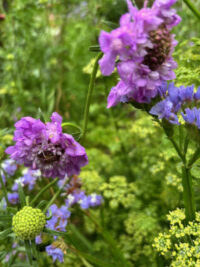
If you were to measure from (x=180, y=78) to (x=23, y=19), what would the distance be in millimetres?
1255

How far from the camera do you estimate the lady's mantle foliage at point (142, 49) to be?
562mm

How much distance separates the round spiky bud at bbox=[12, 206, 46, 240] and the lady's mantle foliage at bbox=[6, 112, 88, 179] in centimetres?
11

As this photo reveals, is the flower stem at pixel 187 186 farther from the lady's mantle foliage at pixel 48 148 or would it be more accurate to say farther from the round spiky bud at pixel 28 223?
the round spiky bud at pixel 28 223

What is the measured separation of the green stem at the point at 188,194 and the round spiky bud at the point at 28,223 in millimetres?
344

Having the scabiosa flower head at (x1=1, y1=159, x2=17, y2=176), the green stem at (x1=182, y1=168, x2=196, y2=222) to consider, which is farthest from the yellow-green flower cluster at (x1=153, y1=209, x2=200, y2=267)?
the scabiosa flower head at (x1=1, y1=159, x2=17, y2=176)

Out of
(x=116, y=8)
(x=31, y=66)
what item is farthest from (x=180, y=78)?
(x=31, y=66)

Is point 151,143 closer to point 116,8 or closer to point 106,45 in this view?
point 116,8

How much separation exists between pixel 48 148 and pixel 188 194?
34 cm

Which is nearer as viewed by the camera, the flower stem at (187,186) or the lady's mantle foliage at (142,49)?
the lady's mantle foliage at (142,49)

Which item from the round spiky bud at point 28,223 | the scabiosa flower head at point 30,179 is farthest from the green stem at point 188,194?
the scabiosa flower head at point 30,179

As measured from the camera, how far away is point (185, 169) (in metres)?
0.71

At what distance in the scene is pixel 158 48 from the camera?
0.60 m

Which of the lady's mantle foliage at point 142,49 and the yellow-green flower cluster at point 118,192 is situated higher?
the lady's mantle foliage at point 142,49

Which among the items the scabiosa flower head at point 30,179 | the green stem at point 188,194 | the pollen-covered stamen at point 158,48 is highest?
the pollen-covered stamen at point 158,48
